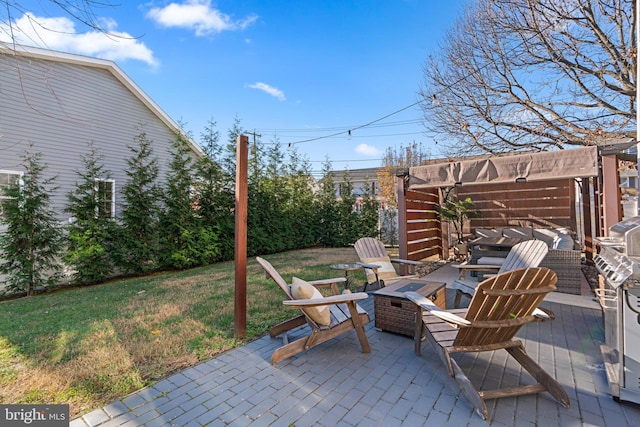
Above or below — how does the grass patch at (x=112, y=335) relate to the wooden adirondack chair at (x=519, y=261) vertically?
below

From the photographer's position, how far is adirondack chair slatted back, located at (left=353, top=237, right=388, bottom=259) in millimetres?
5176

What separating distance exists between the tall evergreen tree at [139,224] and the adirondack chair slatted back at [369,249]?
211 inches

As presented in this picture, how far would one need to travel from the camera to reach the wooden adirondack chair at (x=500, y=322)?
1877mm

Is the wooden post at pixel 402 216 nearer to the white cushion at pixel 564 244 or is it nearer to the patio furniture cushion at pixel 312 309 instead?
the white cushion at pixel 564 244

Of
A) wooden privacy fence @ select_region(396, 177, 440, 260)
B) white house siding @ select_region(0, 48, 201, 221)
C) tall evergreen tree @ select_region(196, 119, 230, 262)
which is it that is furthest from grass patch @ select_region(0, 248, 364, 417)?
white house siding @ select_region(0, 48, 201, 221)

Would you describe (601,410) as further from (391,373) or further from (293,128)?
(293,128)

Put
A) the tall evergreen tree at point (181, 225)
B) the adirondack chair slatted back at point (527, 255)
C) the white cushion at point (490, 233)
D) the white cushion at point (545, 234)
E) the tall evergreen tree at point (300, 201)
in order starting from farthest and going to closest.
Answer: the tall evergreen tree at point (300, 201) → the white cushion at point (490, 233) → the tall evergreen tree at point (181, 225) → the white cushion at point (545, 234) → the adirondack chair slatted back at point (527, 255)

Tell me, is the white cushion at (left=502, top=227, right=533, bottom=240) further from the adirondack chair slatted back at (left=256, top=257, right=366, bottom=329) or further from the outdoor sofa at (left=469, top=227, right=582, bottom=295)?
the adirondack chair slatted back at (left=256, top=257, right=366, bottom=329)

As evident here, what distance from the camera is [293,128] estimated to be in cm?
1306

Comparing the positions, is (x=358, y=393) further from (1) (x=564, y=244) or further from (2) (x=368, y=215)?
(2) (x=368, y=215)

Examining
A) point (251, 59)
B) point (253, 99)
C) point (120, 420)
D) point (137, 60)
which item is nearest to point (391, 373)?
point (120, 420)

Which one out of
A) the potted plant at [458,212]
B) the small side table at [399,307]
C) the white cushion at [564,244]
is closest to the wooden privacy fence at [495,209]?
the potted plant at [458,212]

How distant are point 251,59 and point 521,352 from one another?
921 cm

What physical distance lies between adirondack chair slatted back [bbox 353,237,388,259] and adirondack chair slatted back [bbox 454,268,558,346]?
3.10 metres
